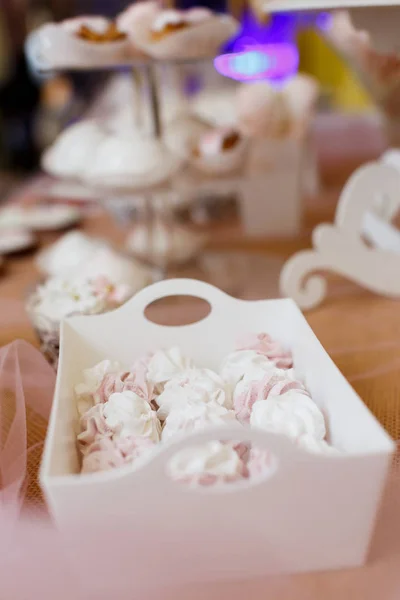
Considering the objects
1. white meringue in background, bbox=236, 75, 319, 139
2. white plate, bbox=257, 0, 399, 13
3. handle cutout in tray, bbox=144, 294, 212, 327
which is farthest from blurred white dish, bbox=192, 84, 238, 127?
handle cutout in tray, bbox=144, 294, 212, 327

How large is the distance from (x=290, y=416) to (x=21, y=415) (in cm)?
30

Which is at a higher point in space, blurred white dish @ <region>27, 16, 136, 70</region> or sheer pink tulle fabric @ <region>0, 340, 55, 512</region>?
blurred white dish @ <region>27, 16, 136, 70</region>

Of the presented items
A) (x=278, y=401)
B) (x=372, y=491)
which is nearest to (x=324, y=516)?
A: (x=372, y=491)

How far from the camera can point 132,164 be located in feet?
3.57

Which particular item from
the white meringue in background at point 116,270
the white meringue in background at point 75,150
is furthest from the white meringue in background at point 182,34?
the white meringue in background at point 116,270

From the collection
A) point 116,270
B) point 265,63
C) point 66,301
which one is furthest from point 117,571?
point 265,63

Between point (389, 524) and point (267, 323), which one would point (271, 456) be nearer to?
point (389, 524)

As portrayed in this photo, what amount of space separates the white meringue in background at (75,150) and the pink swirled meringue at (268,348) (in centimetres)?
63

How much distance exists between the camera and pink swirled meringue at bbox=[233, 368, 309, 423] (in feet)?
2.16

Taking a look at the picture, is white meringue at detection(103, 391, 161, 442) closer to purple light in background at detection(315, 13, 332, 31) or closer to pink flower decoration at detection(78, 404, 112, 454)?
pink flower decoration at detection(78, 404, 112, 454)

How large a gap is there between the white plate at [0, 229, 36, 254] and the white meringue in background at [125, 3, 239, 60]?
514mm

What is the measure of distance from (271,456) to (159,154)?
72 centimetres

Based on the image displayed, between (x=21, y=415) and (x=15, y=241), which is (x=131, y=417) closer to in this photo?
(x=21, y=415)

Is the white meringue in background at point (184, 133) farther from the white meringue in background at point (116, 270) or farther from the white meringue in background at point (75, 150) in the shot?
the white meringue in background at point (116, 270)
